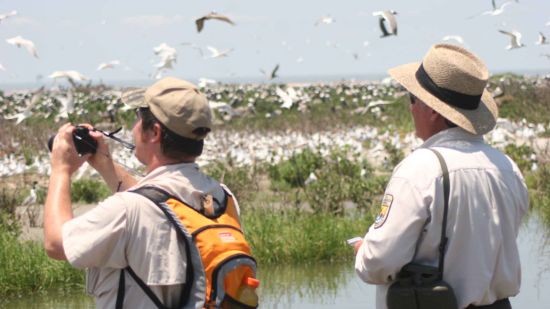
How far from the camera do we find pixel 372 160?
1736 centimetres

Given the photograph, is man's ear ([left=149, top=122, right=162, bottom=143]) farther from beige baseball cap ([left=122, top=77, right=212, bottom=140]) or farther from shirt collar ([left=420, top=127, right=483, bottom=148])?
shirt collar ([left=420, top=127, right=483, bottom=148])

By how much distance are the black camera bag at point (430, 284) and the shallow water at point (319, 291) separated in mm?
4535

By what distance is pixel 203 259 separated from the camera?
3426 millimetres

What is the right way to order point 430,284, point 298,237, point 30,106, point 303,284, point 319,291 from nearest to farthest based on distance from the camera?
point 430,284 → point 319,291 → point 303,284 → point 298,237 → point 30,106

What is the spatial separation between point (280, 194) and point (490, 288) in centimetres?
926

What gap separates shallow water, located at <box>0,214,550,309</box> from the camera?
8.34 metres

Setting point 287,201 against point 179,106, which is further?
point 287,201

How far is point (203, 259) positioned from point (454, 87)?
1.04m

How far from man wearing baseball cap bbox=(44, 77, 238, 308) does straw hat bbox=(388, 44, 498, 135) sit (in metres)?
0.74

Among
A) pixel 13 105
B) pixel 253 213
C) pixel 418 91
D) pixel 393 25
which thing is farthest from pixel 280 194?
pixel 13 105

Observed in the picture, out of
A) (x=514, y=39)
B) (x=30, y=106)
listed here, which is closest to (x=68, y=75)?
(x=30, y=106)

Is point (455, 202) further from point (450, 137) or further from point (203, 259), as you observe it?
point (203, 259)

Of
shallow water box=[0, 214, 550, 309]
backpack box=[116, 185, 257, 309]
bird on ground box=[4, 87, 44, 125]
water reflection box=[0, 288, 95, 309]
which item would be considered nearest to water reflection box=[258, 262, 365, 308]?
shallow water box=[0, 214, 550, 309]

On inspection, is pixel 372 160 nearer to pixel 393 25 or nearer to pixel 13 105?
pixel 393 25
